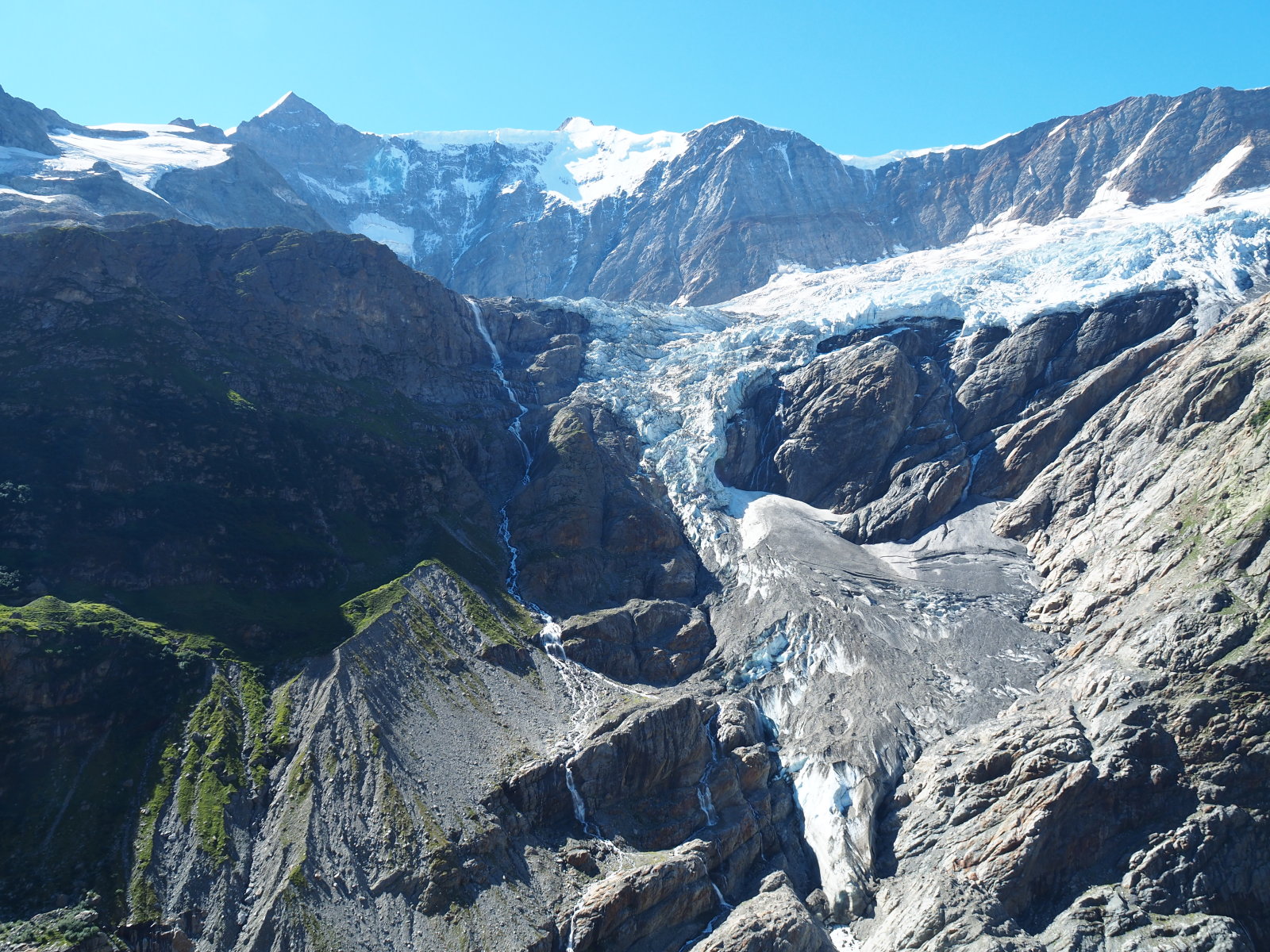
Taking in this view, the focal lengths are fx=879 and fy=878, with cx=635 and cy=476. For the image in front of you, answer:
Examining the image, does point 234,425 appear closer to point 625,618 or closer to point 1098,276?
point 625,618

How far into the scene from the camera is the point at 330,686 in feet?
311

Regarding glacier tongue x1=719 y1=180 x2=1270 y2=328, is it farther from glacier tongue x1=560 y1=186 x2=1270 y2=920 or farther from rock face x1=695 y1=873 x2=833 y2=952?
rock face x1=695 y1=873 x2=833 y2=952

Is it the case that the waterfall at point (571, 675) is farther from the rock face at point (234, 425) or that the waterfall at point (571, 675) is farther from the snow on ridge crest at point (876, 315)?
the snow on ridge crest at point (876, 315)

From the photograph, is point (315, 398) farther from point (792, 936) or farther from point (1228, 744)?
point (1228, 744)

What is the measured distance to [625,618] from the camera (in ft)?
395

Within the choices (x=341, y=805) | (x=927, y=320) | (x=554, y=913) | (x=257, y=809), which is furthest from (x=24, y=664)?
(x=927, y=320)

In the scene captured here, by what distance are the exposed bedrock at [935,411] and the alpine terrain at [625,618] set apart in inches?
30.9

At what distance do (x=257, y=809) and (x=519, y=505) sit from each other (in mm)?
69889

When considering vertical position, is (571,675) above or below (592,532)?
below

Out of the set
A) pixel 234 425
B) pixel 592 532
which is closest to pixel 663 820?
pixel 592 532

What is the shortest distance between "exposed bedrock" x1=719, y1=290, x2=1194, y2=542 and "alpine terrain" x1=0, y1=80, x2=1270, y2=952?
2.58ft

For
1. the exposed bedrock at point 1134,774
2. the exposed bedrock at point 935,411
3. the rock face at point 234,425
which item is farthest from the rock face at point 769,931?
the exposed bedrock at point 935,411

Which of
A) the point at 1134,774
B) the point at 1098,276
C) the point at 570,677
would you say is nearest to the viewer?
the point at 1134,774

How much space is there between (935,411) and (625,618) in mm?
71557
